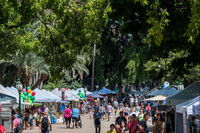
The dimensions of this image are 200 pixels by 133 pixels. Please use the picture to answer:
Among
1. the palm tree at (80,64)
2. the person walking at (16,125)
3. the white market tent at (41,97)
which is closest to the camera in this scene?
the person walking at (16,125)

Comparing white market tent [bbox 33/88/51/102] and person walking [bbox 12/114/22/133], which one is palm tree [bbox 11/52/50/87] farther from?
person walking [bbox 12/114/22/133]

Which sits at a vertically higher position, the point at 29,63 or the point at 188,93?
the point at 29,63

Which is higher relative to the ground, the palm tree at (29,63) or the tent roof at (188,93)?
the palm tree at (29,63)

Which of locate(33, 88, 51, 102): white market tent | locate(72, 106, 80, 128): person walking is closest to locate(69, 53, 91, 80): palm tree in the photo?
locate(33, 88, 51, 102): white market tent

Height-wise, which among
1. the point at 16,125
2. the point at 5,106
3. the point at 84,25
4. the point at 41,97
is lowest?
the point at 16,125

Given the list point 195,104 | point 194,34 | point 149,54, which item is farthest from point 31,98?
point 194,34

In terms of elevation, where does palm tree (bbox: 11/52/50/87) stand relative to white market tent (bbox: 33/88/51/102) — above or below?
above

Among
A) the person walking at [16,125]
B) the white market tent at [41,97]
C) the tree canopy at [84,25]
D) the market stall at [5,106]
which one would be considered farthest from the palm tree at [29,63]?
the tree canopy at [84,25]

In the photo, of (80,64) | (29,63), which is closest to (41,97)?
(29,63)

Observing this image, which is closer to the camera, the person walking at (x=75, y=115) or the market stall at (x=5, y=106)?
the market stall at (x=5, y=106)

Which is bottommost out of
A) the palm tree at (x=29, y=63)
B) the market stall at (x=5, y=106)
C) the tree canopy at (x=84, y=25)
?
the market stall at (x=5, y=106)

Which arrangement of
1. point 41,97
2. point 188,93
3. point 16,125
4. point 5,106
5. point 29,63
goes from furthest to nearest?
point 29,63
point 41,97
point 16,125
point 5,106
point 188,93

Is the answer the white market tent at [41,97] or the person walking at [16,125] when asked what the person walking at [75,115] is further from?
the person walking at [16,125]

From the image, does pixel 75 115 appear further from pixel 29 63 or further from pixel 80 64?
pixel 80 64
